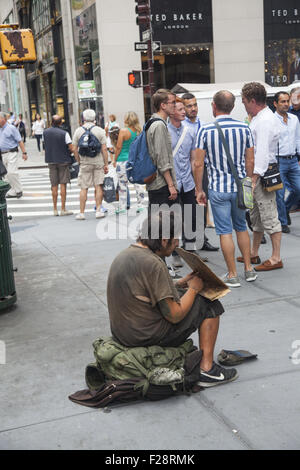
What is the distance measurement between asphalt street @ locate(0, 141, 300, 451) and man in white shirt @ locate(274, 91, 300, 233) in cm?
96

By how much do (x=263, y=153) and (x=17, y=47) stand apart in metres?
6.05

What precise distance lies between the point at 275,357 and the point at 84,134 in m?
6.80

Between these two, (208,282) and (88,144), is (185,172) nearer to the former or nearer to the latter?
(208,282)

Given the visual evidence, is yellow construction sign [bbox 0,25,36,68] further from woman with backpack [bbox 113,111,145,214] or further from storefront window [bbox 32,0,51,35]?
storefront window [bbox 32,0,51,35]

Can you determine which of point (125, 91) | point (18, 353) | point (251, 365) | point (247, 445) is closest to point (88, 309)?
point (18, 353)

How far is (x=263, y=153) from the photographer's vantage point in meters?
6.34

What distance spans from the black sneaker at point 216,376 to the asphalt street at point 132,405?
0.15ft

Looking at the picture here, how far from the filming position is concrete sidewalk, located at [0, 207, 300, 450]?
3.24m

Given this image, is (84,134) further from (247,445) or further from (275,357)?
(247,445)

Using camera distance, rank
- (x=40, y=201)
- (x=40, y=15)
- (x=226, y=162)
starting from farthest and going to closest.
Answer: (x=40, y=15), (x=40, y=201), (x=226, y=162)

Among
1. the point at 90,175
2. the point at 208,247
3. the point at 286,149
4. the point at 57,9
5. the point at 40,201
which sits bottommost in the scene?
the point at 40,201

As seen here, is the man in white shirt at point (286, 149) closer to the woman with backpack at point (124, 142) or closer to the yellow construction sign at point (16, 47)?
the woman with backpack at point (124, 142)

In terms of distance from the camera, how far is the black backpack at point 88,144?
33.4 feet

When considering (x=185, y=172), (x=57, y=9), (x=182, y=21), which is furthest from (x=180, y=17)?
(x=185, y=172)
